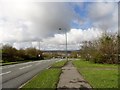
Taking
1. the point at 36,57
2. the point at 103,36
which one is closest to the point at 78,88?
the point at 103,36

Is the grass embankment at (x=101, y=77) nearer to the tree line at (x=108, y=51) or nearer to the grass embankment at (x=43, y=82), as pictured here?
the grass embankment at (x=43, y=82)

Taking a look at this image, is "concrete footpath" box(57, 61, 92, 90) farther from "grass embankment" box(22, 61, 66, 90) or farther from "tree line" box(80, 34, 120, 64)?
"tree line" box(80, 34, 120, 64)

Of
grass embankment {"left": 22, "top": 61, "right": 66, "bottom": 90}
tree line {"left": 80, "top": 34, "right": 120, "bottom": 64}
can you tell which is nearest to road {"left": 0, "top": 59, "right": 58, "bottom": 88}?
grass embankment {"left": 22, "top": 61, "right": 66, "bottom": 90}

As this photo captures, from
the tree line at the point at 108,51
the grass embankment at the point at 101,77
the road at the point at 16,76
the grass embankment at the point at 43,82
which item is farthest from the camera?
the tree line at the point at 108,51

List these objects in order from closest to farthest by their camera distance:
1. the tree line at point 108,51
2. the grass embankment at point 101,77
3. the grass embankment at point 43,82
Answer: the grass embankment at point 43,82 < the grass embankment at point 101,77 < the tree line at point 108,51

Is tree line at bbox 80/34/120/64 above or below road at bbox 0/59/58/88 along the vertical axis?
above

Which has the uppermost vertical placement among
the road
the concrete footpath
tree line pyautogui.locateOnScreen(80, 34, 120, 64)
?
tree line pyautogui.locateOnScreen(80, 34, 120, 64)

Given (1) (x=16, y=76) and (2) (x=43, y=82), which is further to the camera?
(1) (x=16, y=76)

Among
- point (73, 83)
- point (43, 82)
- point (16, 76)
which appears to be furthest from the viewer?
point (16, 76)

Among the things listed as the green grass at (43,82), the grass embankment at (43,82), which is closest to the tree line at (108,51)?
the grass embankment at (43,82)

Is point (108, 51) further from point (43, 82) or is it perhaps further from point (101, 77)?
point (43, 82)

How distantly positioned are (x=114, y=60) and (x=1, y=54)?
104ft

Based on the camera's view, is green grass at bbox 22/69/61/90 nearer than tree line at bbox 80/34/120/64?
Yes

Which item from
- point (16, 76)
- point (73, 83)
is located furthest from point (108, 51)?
point (73, 83)
